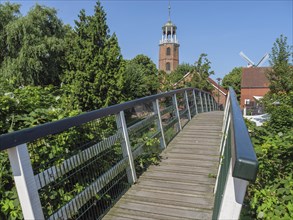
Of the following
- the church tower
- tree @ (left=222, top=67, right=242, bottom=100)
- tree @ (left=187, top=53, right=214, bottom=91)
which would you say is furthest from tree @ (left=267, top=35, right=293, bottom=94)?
the church tower

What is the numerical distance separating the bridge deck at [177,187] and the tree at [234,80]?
53791 millimetres

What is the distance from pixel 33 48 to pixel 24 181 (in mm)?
18467

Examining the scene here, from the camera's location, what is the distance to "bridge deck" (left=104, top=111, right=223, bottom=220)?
2.79 m

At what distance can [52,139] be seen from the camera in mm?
2672

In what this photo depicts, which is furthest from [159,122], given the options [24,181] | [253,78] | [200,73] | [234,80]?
[234,80]

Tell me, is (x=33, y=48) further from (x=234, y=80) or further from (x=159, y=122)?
(x=234, y=80)

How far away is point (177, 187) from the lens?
131 inches

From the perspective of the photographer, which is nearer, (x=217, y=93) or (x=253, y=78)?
(x=217, y=93)

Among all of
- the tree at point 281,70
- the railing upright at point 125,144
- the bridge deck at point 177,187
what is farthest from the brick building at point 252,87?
the railing upright at point 125,144

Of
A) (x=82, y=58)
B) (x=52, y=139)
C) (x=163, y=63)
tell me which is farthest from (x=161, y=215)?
(x=163, y=63)

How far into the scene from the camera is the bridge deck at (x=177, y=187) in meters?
2.79

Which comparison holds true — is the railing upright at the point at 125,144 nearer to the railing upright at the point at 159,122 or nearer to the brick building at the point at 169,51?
the railing upright at the point at 159,122

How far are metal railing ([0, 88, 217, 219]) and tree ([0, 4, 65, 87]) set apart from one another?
53.0 feet

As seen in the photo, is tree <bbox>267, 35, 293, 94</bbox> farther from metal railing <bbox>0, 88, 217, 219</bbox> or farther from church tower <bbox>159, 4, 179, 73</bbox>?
church tower <bbox>159, 4, 179, 73</bbox>
